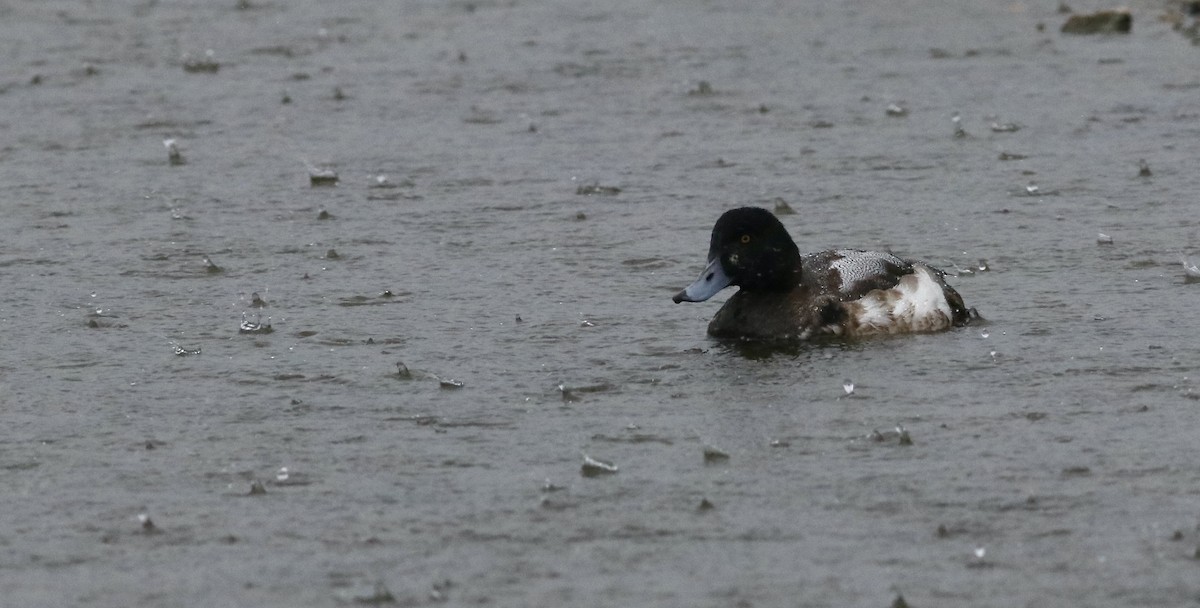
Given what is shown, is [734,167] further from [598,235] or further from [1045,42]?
[1045,42]

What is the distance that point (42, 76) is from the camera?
2211 cm

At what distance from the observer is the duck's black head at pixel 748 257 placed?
1193 centimetres

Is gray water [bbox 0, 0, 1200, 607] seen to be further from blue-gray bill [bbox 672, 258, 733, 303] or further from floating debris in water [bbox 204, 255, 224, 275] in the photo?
blue-gray bill [bbox 672, 258, 733, 303]

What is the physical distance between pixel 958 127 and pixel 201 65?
8.47 m

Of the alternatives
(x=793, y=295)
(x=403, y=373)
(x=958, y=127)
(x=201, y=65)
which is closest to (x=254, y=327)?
(x=403, y=373)

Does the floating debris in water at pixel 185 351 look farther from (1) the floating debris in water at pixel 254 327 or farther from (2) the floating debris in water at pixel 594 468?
(2) the floating debris in water at pixel 594 468

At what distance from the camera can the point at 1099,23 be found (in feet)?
74.9

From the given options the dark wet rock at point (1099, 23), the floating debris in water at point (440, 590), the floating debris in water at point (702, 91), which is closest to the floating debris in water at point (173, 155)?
the floating debris in water at point (702, 91)

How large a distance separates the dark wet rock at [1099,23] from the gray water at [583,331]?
306mm

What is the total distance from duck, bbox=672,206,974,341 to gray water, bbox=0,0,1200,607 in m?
0.16

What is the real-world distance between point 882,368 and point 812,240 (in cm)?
347

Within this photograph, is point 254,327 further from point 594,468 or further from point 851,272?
point 594,468

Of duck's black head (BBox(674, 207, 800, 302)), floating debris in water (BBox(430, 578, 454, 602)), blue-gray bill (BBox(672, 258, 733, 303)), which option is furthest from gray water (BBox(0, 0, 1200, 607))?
duck's black head (BBox(674, 207, 800, 302))

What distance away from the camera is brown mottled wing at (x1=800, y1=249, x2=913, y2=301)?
12.0 m
